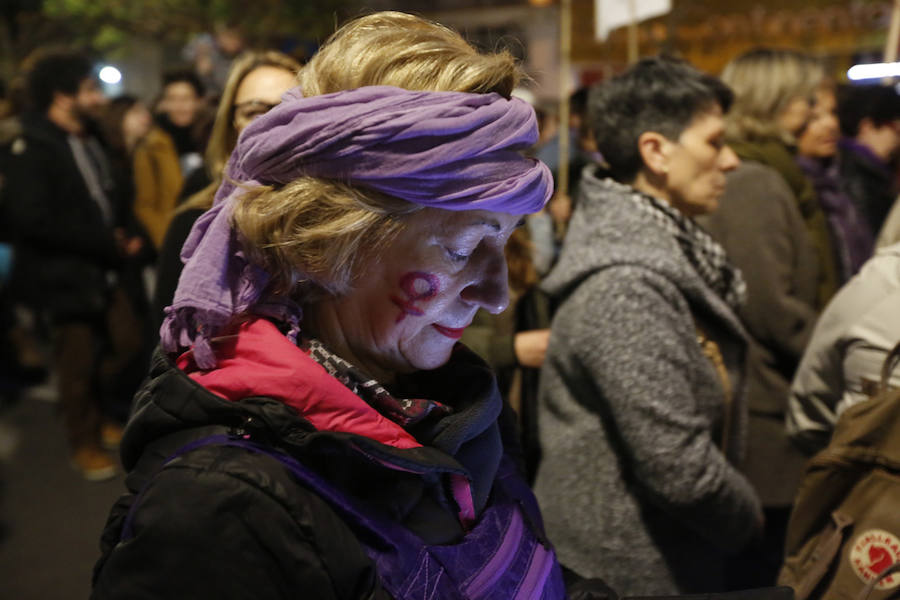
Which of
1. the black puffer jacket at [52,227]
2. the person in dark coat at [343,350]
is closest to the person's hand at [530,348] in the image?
the person in dark coat at [343,350]

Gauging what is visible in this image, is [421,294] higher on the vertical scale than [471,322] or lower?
higher

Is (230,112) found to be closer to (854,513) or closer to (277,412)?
(277,412)

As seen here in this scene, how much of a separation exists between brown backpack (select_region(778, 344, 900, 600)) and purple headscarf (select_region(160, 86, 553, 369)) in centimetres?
85

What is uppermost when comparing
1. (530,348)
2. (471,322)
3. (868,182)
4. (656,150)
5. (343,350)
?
(656,150)

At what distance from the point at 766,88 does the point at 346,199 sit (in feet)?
10.3

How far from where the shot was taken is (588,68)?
13172mm

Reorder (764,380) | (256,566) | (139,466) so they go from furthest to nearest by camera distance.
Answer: (764,380) < (139,466) < (256,566)

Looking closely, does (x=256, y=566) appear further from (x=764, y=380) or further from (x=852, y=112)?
(x=852, y=112)

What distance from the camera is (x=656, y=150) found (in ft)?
7.64

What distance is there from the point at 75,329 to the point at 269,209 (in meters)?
4.16

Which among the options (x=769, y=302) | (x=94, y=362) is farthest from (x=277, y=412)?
(x=94, y=362)

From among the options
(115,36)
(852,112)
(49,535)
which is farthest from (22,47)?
(852,112)

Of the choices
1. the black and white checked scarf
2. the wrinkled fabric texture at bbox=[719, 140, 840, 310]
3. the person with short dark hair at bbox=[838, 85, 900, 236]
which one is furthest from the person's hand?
the person with short dark hair at bbox=[838, 85, 900, 236]

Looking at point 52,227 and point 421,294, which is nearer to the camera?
point 421,294
